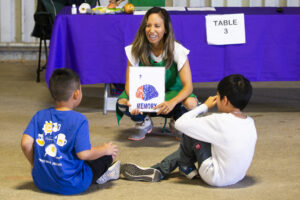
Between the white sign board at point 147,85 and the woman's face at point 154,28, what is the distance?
0.65 feet

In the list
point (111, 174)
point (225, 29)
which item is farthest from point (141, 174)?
point (225, 29)

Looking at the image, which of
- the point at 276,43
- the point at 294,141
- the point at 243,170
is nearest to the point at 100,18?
the point at 276,43

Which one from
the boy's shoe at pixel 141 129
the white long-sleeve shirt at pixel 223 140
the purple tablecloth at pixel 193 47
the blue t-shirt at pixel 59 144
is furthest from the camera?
the purple tablecloth at pixel 193 47

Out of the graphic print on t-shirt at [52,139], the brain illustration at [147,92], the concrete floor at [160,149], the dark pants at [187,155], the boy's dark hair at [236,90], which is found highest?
the boy's dark hair at [236,90]

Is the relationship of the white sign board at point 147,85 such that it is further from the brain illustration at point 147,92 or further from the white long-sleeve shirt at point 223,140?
the white long-sleeve shirt at point 223,140

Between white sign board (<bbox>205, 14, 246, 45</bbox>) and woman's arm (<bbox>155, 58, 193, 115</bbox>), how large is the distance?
0.79 metres

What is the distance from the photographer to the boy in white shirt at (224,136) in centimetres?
221

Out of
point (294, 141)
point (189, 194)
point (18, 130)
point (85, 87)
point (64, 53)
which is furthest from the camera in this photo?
point (85, 87)

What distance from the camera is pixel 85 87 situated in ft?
17.9

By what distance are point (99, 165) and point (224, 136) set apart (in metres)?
0.54

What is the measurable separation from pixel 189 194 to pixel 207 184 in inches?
6.3

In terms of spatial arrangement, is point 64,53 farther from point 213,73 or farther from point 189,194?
point 189,194

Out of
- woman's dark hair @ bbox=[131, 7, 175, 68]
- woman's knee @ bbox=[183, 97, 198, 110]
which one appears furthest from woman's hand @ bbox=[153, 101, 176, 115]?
woman's dark hair @ bbox=[131, 7, 175, 68]

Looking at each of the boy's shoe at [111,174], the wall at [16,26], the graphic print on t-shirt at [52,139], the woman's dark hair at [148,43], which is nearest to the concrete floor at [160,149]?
the boy's shoe at [111,174]
